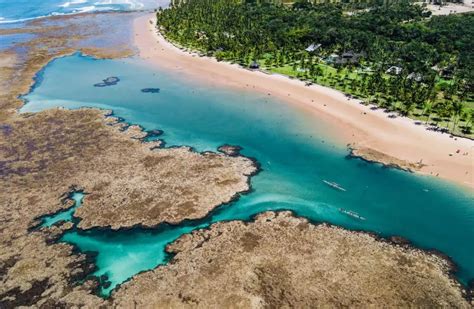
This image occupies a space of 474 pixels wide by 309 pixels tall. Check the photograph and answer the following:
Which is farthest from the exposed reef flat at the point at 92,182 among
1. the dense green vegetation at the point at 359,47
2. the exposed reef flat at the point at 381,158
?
the dense green vegetation at the point at 359,47

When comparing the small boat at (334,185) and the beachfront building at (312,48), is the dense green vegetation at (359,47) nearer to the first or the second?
the beachfront building at (312,48)

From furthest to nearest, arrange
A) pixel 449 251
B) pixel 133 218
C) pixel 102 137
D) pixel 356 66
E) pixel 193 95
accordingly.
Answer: pixel 356 66
pixel 193 95
pixel 102 137
pixel 133 218
pixel 449 251

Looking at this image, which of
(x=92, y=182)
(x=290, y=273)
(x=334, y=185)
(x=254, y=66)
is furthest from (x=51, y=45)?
(x=290, y=273)

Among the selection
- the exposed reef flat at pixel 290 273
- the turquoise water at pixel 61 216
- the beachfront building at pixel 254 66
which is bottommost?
the turquoise water at pixel 61 216

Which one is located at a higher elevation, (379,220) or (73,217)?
(379,220)

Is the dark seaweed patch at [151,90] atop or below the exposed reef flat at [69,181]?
atop

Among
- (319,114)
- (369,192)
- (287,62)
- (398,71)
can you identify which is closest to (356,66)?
(398,71)

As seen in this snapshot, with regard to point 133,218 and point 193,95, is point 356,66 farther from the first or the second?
point 133,218
